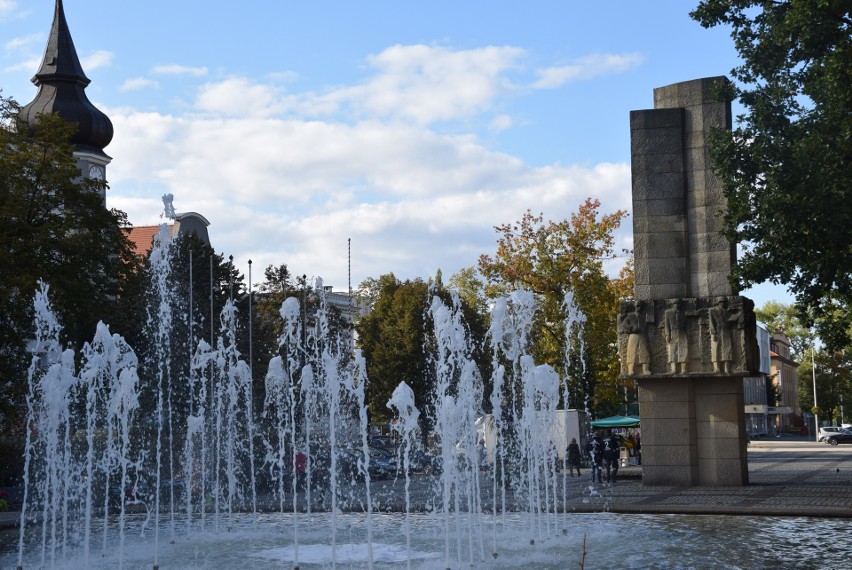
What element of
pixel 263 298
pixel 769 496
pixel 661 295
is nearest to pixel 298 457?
pixel 661 295

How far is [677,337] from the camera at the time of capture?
84.6 ft

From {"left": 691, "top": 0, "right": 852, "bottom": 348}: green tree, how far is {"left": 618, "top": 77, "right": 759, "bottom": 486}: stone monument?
1.09m

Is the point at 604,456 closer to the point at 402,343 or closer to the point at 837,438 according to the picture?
the point at 402,343

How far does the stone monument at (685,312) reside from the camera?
2558cm

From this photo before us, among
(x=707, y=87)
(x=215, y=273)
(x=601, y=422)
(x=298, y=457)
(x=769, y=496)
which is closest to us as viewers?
(x=769, y=496)

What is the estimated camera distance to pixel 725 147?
24.7 m

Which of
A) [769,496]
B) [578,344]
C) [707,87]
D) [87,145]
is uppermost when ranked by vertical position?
[87,145]

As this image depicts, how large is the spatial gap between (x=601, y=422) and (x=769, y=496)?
20.8 metres

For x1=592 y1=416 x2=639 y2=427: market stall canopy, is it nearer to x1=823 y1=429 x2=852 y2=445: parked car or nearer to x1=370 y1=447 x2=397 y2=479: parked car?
x1=370 y1=447 x2=397 y2=479: parked car

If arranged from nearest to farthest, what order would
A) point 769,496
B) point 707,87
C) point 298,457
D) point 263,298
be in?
point 769,496, point 707,87, point 298,457, point 263,298

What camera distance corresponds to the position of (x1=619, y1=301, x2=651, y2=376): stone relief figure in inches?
1029

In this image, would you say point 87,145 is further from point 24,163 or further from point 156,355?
point 24,163

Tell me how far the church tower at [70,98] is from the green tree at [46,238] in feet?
107

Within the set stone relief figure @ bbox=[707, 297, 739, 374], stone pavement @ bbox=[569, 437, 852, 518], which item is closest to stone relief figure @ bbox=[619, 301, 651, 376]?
stone relief figure @ bbox=[707, 297, 739, 374]
